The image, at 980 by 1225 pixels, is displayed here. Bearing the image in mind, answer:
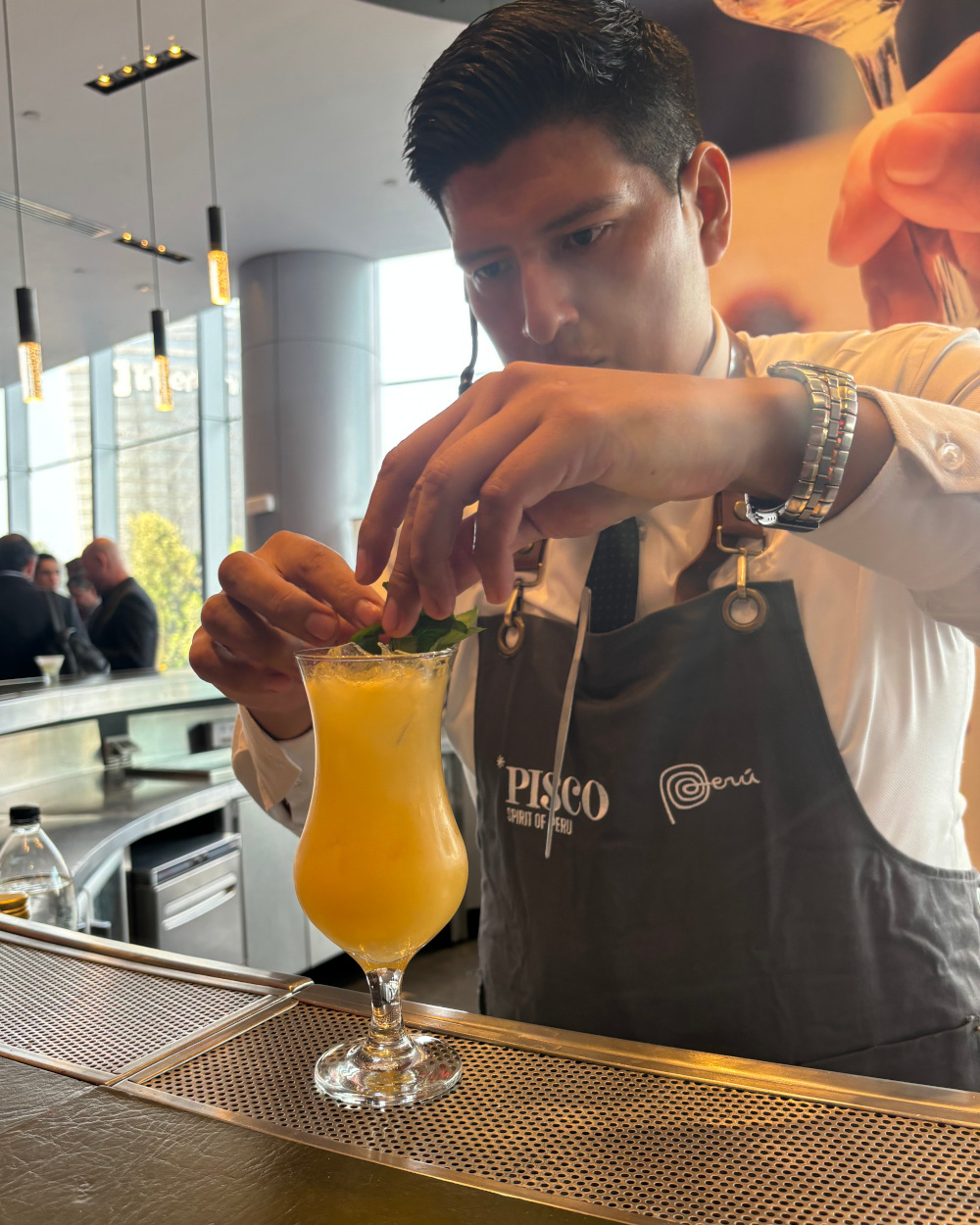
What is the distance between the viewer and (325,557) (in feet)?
3.50

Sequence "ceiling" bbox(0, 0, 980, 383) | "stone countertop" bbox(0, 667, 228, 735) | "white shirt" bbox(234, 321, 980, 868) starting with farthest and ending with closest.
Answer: "stone countertop" bbox(0, 667, 228, 735), "ceiling" bbox(0, 0, 980, 383), "white shirt" bbox(234, 321, 980, 868)

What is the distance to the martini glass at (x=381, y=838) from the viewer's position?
81 cm

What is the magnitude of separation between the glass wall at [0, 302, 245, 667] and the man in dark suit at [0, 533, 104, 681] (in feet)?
14.7

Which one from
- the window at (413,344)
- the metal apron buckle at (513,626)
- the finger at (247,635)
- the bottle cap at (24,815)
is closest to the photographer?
the finger at (247,635)

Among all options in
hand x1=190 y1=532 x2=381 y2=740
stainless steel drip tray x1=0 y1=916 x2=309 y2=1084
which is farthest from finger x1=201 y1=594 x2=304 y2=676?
stainless steel drip tray x1=0 y1=916 x2=309 y2=1084

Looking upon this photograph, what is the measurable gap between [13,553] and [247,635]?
4611 millimetres

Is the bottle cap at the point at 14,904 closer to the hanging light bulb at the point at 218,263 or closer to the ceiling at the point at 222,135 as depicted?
the hanging light bulb at the point at 218,263

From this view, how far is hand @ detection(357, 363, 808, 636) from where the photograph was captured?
79cm

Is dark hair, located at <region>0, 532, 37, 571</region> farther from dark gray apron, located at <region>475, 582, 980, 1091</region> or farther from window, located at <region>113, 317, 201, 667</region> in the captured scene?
window, located at <region>113, 317, 201, 667</region>

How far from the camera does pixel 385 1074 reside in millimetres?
758

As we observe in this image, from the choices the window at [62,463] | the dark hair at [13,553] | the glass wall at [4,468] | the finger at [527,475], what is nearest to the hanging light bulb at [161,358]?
the dark hair at [13,553]

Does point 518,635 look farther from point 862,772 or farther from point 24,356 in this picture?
point 24,356

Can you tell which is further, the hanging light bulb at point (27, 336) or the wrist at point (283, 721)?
the hanging light bulb at point (27, 336)

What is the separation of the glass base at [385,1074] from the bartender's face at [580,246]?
2.59ft
